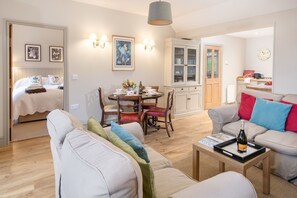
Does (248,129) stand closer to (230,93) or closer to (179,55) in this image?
(179,55)

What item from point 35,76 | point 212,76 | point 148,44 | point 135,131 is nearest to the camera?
point 135,131

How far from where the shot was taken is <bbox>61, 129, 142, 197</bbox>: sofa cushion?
789 millimetres

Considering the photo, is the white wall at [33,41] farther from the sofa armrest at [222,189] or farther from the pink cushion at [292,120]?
the sofa armrest at [222,189]

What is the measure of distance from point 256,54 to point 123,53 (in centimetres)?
553

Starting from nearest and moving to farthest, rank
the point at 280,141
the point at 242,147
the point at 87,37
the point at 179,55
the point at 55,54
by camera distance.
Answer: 1. the point at 242,147
2. the point at 280,141
3. the point at 87,37
4. the point at 179,55
5. the point at 55,54

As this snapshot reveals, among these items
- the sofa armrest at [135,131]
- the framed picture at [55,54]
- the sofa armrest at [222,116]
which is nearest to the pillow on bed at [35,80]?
the framed picture at [55,54]

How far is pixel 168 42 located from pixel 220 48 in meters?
2.50

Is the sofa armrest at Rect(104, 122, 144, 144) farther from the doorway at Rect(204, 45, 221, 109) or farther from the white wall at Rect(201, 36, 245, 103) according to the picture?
the white wall at Rect(201, 36, 245, 103)

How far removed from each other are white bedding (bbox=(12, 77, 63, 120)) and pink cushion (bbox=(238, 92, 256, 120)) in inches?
174

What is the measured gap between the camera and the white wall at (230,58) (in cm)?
731

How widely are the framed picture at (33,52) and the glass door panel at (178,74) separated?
4.60 m

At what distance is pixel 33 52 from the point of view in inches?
271

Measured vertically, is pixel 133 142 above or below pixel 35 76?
below

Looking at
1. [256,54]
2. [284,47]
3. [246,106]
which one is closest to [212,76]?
[256,54]
